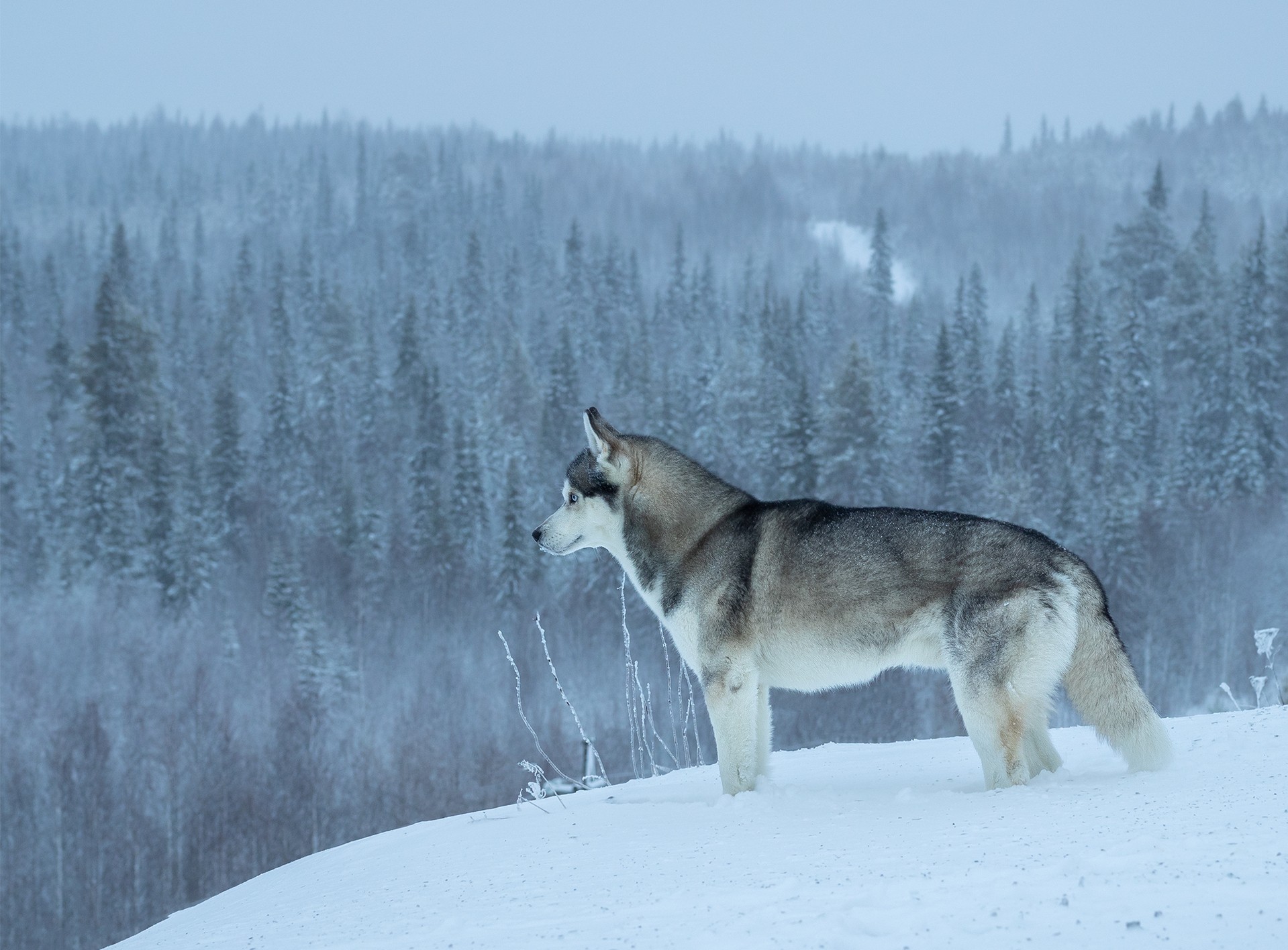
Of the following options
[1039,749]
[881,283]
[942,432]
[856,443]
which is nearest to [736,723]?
[1039,749]

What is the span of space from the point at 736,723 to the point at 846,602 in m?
1.00

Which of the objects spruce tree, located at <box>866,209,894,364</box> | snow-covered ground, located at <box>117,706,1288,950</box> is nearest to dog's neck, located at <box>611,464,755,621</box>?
snow-covered ground, located at <box>117,706,1288,950</box>

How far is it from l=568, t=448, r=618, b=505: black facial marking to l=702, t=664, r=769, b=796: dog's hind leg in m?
1.47

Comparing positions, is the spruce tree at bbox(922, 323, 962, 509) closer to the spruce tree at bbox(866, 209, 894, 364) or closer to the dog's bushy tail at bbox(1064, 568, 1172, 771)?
the spruce tree at bbox(866, 209, 894, 364)

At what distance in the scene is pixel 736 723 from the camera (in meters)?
6.80

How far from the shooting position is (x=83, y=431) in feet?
208

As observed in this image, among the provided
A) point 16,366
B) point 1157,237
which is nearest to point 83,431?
point 16,366

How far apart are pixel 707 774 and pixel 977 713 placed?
8.92ft

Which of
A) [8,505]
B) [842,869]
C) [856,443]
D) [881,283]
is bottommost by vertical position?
[8,505]

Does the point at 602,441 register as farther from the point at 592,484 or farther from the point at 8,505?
the point at 8,505

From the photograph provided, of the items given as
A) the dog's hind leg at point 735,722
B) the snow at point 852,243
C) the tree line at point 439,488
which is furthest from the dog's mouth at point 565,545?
the snow at point 852,243

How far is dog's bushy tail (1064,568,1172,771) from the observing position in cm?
595

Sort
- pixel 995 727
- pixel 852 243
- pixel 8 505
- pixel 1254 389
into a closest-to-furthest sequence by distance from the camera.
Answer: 1. pixel 995 727
2. pixel 1254 389
3. pixel 8 505
4. pixel 852 243

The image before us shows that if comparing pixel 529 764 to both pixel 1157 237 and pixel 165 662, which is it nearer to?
pixel 165 662
